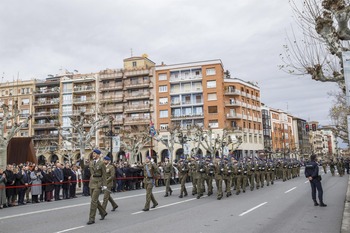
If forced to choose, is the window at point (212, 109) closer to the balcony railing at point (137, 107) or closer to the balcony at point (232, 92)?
the balcony at point (232, 92)

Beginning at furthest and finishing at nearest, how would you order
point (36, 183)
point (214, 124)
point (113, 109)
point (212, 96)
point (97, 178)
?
point (113, 109) < point (212, 96) < point (214, 124) < point (36, 183) < point (97, 178)

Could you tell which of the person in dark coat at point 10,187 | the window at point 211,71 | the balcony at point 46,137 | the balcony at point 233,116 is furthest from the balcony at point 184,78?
the person in dark coat at point 10,187

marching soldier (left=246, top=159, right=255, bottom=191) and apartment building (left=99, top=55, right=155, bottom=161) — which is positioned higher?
apartment building (left=99, top=55, right=155, bottom=161)

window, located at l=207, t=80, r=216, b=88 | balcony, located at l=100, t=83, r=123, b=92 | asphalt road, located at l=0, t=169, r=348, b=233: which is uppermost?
balcony, located at l=100, t=83, r=123, b=92

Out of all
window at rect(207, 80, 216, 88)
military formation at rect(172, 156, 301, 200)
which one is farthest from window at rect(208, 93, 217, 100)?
military formation at rect(172, 156, 301, 200)

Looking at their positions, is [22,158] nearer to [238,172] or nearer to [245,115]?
[238,172]

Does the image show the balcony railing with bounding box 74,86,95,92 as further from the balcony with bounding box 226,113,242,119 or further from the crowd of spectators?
the crowd of spectators

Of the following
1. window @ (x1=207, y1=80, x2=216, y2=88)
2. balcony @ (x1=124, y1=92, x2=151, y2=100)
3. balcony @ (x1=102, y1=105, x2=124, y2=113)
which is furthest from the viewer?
balcony @ (x1=102, y1=105, x2=124, y2=113)

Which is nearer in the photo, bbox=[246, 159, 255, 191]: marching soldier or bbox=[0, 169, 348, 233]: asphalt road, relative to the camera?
bbox=[0, 169, 348, 233]: asphalt road

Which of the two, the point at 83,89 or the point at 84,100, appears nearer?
the point at 84,100

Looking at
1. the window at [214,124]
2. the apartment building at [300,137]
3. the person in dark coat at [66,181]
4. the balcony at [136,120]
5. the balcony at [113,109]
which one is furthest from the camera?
the apartment building at [300,137]

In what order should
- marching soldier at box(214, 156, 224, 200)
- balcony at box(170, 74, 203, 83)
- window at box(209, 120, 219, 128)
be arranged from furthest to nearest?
balcony at box(170, 74, 203, 83)
window at box(209, 120, 219, 128)
marching soldier at box(214, 156, 224, 200)

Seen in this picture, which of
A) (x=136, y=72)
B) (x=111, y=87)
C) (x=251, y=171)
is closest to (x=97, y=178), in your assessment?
(x=251, y=171)

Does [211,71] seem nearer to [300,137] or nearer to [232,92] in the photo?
[232,92]
